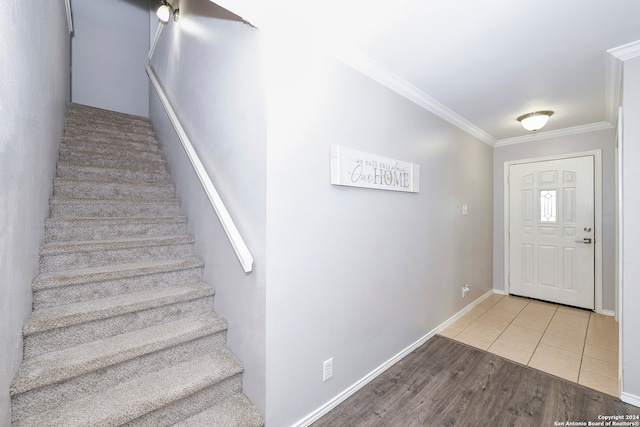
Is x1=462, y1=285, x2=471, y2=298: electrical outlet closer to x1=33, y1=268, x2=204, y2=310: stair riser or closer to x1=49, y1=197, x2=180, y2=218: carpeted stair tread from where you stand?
x1=33, y1=268, x2=204, y2=310: stair riser

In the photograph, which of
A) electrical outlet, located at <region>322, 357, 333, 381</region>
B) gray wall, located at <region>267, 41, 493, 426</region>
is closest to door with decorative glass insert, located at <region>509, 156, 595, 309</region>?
gray wall, located at <region>267, 41, 493, 426</region>

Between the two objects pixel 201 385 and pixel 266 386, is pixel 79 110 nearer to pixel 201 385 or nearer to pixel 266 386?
pixel 201 385

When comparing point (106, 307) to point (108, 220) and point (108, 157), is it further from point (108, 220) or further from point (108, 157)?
point (108, 157)

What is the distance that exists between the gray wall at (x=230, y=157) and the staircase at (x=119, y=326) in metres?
0.15

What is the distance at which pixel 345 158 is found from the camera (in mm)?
1822

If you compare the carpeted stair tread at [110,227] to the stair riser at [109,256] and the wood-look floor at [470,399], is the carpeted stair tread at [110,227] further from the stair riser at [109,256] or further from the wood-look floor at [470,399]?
the wood-look floor at [470,399]

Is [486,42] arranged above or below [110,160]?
above

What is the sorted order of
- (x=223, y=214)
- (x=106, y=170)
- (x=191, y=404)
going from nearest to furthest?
(x=191, y=404)
(x=223, y=214)
(x=106, y=170)

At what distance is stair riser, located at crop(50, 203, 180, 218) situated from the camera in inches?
85.2

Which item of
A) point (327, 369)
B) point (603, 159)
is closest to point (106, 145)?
point (327, 369)

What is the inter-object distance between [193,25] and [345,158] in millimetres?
1967

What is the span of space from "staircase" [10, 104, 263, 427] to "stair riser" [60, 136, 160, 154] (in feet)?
1.59

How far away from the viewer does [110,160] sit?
9.40ft

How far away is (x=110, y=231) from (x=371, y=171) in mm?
2032
